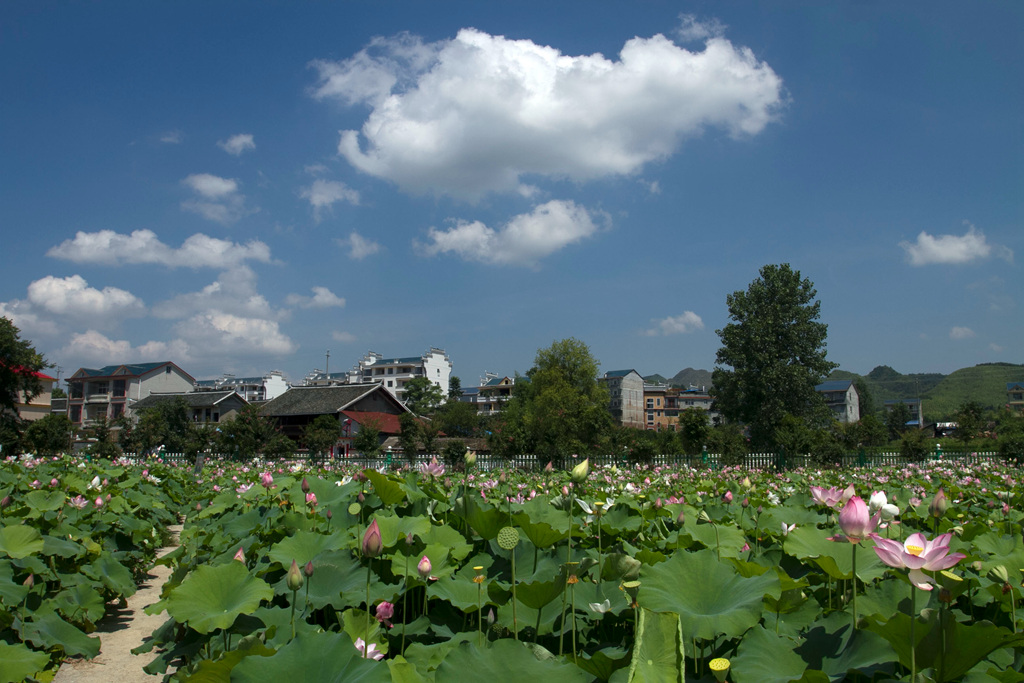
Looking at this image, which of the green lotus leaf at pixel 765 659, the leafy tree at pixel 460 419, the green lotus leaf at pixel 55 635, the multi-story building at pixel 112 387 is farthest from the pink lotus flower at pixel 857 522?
the multi-story building at pixel 112 387

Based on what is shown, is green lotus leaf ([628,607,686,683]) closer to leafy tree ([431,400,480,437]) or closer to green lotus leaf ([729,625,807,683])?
green lotus leaf ([729,625,807,683])

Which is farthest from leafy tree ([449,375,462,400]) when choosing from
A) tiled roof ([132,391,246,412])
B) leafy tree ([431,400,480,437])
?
tiled roof ([132,391,246,412])

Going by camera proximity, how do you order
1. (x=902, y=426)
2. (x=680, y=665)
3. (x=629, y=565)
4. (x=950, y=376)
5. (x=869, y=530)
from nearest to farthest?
(x=680, y=665)
(x=869, y=530)
(x=629, y=565)
(x=902, y=426)
(x=950, y=376)

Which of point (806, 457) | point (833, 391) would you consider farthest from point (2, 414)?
point (833, 391)

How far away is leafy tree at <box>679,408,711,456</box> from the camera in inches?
874

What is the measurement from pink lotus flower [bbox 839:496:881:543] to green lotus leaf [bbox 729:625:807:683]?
9.9 inches

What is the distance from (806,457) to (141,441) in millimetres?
23796

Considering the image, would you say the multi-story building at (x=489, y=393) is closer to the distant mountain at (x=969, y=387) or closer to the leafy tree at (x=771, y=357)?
the leafy tree at (x=771, y=357)

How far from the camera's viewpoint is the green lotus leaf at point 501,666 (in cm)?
98

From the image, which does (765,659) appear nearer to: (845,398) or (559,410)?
(559,410)

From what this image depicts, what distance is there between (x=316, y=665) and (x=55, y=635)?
2644 mm

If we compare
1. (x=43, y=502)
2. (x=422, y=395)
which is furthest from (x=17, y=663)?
(x=422, y=395)

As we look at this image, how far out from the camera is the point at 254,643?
123 centimetres

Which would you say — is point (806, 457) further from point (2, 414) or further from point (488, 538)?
point (2, 414)
